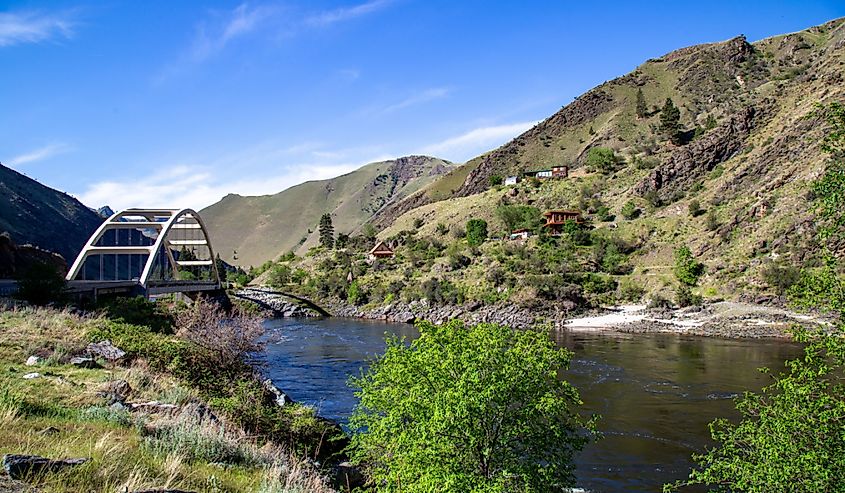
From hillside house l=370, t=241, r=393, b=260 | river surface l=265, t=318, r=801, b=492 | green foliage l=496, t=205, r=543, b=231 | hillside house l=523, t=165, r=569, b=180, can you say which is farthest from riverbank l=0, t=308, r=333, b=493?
hillside house l=523, t=165, r=569, b=180

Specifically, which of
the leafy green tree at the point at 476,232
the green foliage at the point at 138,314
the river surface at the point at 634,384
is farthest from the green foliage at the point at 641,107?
the green foliage at the point at 138,314

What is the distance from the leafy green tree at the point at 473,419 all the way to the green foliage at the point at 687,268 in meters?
46.7

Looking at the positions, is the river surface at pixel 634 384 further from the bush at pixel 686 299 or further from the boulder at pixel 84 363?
the boulder at pixel 84 363

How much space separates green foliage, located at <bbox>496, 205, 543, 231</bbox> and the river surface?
32905 millimetres

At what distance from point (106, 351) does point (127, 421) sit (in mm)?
8563

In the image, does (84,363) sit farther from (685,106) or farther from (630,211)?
(685,106)

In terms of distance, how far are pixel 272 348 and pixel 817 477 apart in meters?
35.9

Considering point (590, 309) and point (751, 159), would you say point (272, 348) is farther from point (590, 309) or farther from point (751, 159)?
point (751, 159)

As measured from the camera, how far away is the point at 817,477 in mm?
9891

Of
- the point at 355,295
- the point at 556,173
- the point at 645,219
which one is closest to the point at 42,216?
the point at 355,295

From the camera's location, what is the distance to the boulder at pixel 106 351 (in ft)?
49.8

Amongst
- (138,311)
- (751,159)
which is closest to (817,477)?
(138,311)

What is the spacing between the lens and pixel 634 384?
2798 cm

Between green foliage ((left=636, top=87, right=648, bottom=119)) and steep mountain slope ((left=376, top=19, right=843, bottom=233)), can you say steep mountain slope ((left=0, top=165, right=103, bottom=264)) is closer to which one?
steep mountain slope ((left=376, top=19, right=843, bottom=233))
